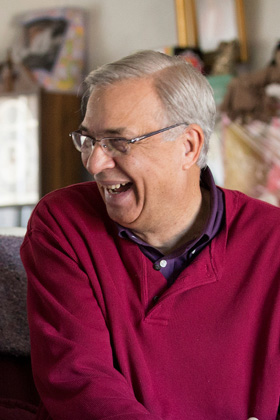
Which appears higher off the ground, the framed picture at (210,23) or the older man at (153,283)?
the framed picture at (210,23)

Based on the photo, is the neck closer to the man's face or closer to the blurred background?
the man's face

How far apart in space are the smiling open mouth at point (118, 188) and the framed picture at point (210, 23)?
3.17m

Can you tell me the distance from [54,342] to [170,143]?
0.49 meters

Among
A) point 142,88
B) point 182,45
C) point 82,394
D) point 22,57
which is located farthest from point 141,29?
point 82,394

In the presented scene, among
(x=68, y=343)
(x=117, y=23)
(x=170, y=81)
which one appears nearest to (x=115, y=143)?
(x=170, y=81)

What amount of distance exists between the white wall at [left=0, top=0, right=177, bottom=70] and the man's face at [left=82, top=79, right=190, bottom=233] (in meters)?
3.68

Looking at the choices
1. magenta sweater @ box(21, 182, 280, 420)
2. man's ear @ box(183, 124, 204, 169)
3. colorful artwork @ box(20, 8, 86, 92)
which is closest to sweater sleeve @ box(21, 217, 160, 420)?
magenta sweater @ box(21, 182, 280, 420)

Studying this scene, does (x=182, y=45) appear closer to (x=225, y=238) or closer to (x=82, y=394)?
(x=225, y=238)

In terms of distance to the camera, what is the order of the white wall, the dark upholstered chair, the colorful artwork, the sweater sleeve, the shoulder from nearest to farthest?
1. the sweater sleeve
2. the shoulder
3. the dark upholstered chair
4. the white wall
5. the colorful artwork

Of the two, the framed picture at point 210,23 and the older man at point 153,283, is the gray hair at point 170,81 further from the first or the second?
the framed picture at point 210,23

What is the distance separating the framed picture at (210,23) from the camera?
431cm

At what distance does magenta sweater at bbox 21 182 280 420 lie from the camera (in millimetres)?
1323

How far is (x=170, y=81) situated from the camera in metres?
1.39

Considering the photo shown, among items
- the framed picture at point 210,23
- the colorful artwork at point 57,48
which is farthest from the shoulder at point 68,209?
the colorful artwork at point 57,48
